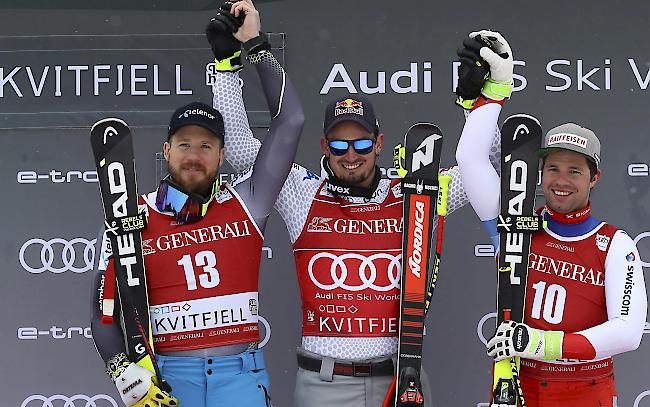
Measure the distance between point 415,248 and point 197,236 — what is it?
2.73 feet

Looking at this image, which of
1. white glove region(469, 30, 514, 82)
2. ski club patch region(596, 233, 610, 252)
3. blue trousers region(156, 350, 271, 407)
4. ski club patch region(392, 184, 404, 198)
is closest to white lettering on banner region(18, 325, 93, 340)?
blue trousers region(156, 350, 271, 407)

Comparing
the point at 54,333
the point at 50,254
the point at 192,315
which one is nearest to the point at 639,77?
the point at 192,315

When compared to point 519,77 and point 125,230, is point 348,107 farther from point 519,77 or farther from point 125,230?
point 519,77

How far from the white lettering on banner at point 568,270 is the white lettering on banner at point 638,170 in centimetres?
143

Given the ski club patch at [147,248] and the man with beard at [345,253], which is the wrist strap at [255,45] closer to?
the man with beard at [345,253]

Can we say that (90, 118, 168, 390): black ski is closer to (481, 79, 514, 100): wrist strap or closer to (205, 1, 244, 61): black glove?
(205, 1, 244, 61): black glove

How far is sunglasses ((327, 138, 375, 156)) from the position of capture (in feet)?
11.5

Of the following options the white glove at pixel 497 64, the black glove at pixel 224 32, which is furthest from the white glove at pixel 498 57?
the black glove at pixel 224 32

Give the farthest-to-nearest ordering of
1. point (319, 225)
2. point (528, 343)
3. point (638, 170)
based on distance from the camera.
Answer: point (638, 170), point (319, 225), point (528, 343)

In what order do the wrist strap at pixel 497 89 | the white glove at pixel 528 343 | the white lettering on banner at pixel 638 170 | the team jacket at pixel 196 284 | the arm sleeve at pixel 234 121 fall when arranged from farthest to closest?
the white lettering on banner at pixel 638 170 → the arm sleeve at pixel 234 121 → the wrist strap at pixel 497 89 → the team jacket at pixel 196 284 → the white glove at pixel 528 343

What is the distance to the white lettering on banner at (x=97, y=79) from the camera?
15.0 ft

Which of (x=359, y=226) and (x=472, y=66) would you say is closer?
(x=472, y=66)

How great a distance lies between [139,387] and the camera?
3.17 metres

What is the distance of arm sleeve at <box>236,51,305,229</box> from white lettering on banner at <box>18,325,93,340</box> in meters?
1.55
